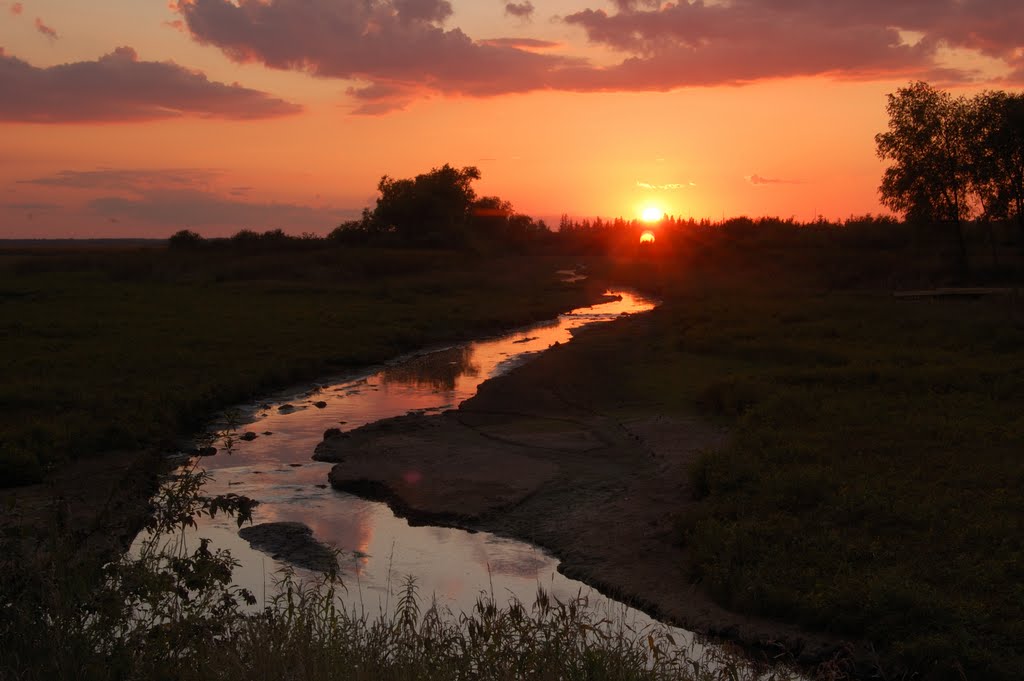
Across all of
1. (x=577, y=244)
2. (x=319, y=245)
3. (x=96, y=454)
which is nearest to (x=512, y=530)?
(x=96, y=454)

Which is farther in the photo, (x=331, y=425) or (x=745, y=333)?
(x=745, y=333)

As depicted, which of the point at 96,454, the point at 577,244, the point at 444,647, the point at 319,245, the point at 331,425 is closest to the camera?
the point at 444,647

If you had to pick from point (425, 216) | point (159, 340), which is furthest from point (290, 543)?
point (425, 216)

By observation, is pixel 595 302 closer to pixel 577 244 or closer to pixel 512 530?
pixel 512 530

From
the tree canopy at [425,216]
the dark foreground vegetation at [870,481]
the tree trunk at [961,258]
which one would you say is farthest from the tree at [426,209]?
the dark foreground vegetation at [870,481]

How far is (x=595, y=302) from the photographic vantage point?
4997cm

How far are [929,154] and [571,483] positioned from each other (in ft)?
133

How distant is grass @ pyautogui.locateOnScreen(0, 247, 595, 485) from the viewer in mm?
16906

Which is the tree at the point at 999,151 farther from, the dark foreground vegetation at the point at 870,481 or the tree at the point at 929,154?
the dark foreground vegetation at the point at 870,481

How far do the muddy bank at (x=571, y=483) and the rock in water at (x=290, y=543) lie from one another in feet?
5.35

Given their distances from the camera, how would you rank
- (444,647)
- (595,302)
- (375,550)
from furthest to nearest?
1. (595,302)
2. (375,550)
3. (444,647)

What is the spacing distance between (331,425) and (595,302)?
3271 centimetres

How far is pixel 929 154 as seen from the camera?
152ft

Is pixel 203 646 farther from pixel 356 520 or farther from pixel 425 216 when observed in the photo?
pixel 425 216
